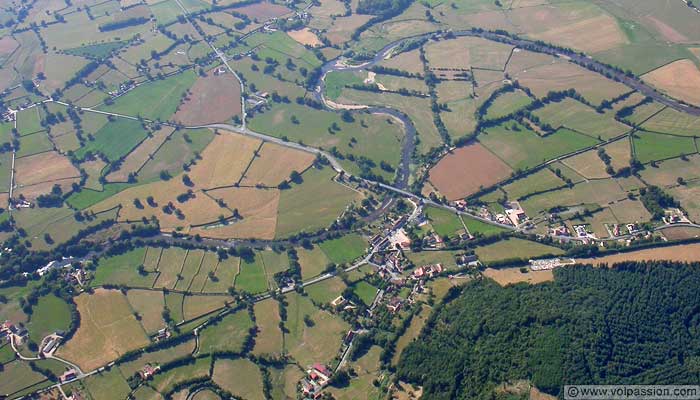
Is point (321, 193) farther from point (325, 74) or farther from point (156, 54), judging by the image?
point (156, 54)

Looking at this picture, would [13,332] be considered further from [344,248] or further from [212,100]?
[212,100]

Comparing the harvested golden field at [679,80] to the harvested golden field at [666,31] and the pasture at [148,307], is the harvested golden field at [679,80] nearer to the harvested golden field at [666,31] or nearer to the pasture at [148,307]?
the harvested golden field at [666,31]

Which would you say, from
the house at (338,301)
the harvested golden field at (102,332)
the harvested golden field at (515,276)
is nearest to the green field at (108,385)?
the harvested golden field at (102,332)

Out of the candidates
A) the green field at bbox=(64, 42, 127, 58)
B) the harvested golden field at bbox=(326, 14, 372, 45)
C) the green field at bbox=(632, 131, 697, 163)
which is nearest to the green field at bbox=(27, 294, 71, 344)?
the green field at bbox=(64, 42, 127, 58)

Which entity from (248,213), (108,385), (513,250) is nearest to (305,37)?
(248,213)

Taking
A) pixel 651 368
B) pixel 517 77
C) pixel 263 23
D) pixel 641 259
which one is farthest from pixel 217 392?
pixel 263 23

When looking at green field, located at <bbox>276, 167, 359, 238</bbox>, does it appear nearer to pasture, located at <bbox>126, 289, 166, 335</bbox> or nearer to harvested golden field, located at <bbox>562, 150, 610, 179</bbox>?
pasture, located at <bbox>126, 289, 166, 335</bbox>
